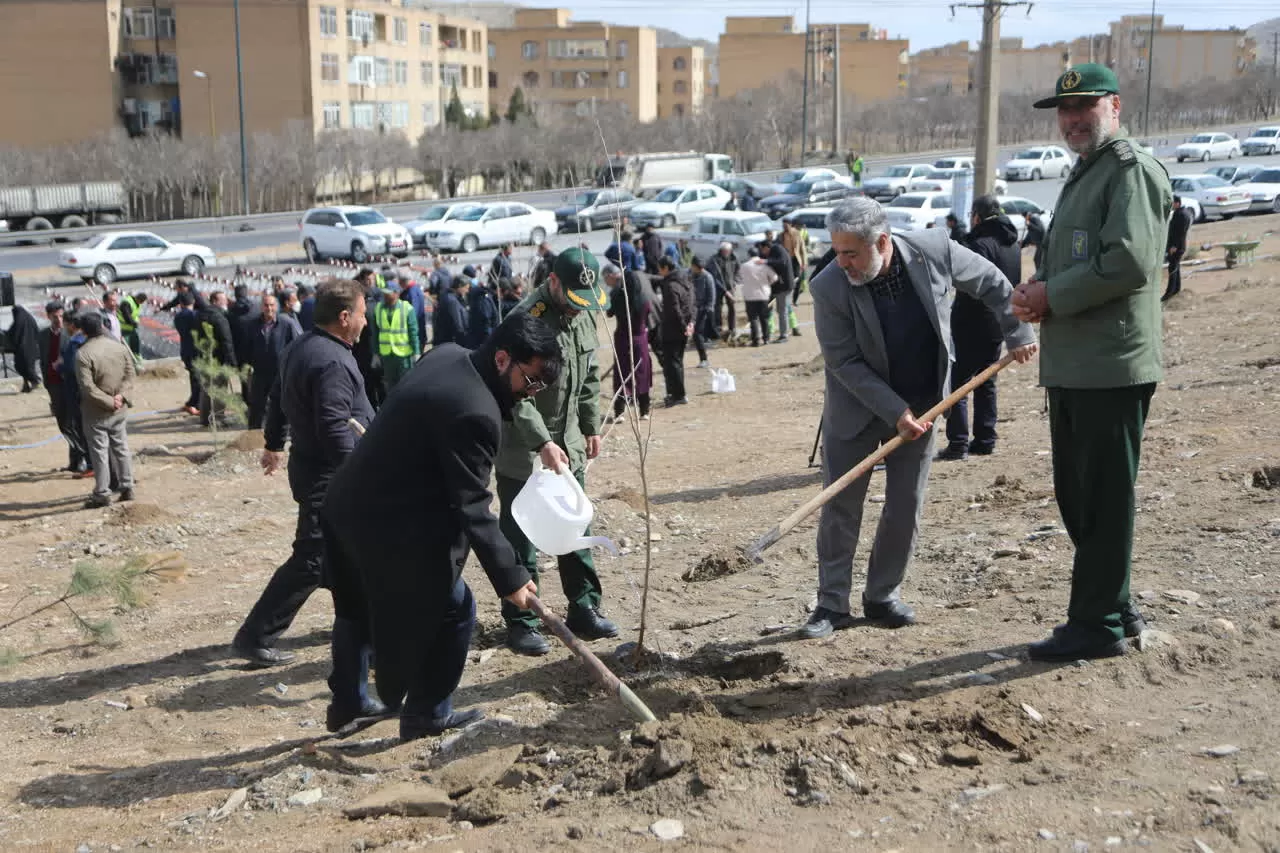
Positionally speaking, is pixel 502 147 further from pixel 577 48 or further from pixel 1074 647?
pixel 1074 647

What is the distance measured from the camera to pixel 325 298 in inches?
235

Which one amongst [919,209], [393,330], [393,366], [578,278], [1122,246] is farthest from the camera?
[919,209]

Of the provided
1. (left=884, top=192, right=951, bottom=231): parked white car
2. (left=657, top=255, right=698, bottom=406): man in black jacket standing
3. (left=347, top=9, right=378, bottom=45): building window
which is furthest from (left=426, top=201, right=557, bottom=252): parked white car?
(left=347, top=9, right=378, bottom=45): building window

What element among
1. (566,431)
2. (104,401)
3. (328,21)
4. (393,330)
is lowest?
(104,401)

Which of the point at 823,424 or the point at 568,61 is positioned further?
the point at 568,61

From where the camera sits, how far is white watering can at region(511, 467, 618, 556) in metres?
5.03

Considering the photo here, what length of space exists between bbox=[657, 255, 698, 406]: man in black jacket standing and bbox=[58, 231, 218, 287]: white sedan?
73.8ft

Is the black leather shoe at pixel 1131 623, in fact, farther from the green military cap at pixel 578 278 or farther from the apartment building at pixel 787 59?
the apartment building at pixel 787 59

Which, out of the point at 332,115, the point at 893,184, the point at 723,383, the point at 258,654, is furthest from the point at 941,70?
the point at 258,654

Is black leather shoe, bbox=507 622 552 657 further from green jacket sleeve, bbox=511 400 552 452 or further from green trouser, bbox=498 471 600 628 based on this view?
green jacket sleeve, bbox=511 400 552 452

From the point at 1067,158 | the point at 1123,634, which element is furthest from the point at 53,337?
the point at 1067,158

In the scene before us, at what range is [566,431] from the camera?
6.11 m

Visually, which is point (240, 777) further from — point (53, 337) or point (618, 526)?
point (53, 337)

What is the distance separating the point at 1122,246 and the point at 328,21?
6936 centimetres
